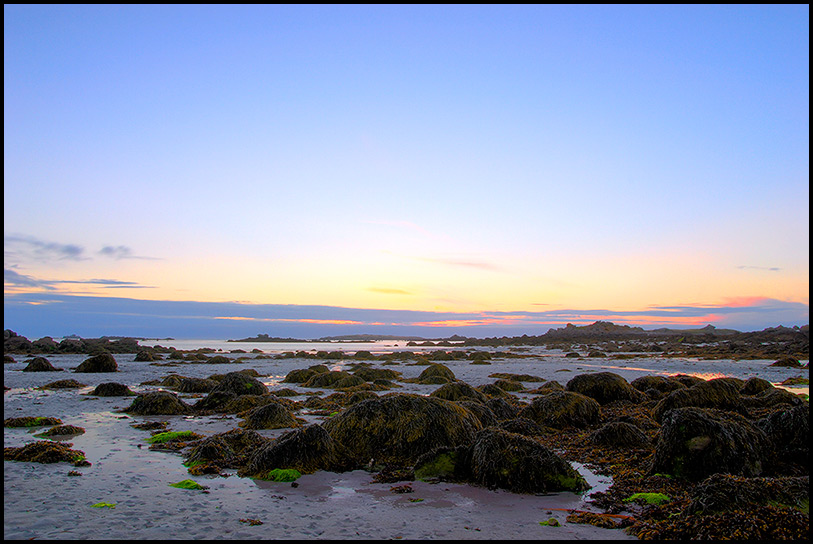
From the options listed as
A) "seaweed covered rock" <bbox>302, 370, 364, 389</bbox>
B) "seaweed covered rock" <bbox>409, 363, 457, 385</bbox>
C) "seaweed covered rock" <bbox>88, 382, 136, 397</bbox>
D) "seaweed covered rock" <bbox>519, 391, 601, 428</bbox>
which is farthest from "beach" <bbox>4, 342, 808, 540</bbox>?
"seaweed covered rock" <bbox>409, 363, 457, 385</bbox>

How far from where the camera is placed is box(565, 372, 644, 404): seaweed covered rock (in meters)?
14.6

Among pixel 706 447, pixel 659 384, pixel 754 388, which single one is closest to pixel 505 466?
pixel 706 447

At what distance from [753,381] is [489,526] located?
15.1m

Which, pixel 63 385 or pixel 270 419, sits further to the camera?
pixel 63 385

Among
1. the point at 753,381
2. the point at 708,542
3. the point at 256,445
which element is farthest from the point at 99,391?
the point at 753,381

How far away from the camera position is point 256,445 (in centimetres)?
861

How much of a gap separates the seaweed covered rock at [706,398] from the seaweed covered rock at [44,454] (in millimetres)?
12210

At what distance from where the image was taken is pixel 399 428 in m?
8.59

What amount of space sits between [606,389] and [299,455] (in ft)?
35.3

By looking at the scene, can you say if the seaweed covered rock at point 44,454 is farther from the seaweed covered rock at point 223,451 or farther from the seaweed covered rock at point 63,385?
the seaweed covered rock at point 63,385

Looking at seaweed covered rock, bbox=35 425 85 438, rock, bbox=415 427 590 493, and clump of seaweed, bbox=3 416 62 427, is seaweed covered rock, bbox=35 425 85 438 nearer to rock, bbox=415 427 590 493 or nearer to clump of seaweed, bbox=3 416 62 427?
clump of seaweed, bbox=3 416 62 427

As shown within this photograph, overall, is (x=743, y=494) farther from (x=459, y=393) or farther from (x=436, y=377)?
(x=436, y=377)

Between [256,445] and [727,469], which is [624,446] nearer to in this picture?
[727,469]

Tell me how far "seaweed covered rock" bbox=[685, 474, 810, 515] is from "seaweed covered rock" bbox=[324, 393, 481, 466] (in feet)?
13.7
